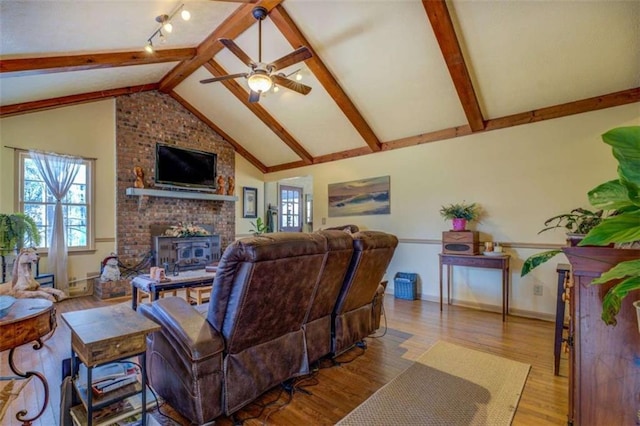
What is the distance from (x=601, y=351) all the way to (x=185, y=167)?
20.6ft

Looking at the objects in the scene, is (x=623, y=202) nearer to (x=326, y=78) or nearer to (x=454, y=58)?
(x=454, y=58)

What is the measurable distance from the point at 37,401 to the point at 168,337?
118 centimetres

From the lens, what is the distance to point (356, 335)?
2.62 metres

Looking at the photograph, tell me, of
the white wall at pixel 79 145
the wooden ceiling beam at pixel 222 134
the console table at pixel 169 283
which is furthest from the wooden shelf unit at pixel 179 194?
the console table at pixel 169 283

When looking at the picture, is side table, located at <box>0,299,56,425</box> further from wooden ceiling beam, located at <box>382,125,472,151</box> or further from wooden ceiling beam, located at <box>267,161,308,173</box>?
wooden ceiling beam, located at <box>267,161,308,173</box>

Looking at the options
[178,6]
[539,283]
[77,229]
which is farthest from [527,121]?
[77,229]

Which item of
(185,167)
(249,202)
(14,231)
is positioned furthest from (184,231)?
(14,231)

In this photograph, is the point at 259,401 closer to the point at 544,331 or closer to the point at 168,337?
the point at 168,337

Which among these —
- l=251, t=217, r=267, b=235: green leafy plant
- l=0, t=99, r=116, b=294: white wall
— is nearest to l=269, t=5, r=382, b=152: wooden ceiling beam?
l=251, t=217, r=267, b=235: green leafy plant

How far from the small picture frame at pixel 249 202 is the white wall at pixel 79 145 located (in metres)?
2.60

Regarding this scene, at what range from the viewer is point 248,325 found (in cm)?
169

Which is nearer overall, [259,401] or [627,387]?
[627,387]

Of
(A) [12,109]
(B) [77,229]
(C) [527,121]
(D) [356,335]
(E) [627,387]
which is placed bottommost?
(D) [356,335]

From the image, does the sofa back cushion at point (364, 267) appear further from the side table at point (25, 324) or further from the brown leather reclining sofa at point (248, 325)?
the side table at point (25, 324)
